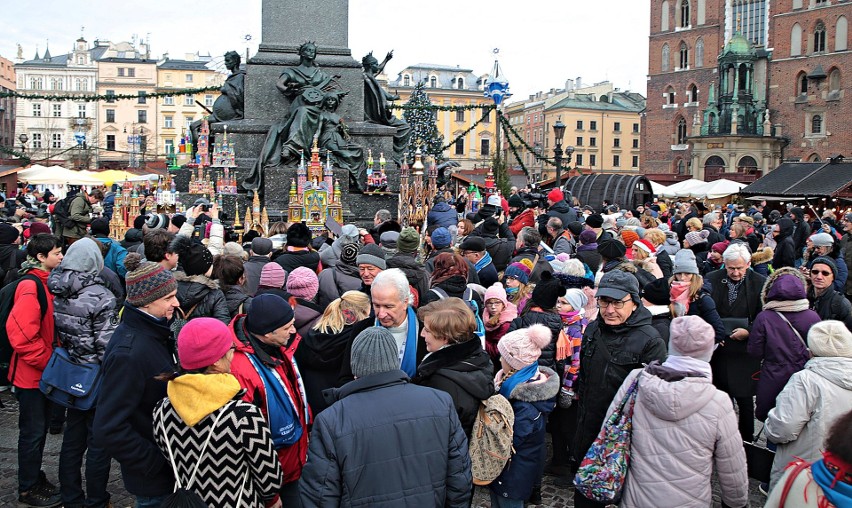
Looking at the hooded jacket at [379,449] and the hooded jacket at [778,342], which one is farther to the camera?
the hooded jacket at [778,342]

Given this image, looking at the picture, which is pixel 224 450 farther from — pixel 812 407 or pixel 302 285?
pixel 812 407

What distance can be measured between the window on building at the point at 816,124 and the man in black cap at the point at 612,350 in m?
60.1

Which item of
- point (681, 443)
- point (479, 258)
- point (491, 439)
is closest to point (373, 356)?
point (491, 439)

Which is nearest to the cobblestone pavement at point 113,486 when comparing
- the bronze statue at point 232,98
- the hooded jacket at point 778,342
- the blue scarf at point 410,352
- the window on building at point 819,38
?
the hooded jacket at point 778,342

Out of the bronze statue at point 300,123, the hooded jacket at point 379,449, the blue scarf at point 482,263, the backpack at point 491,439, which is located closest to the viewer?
the hooded jacket at point 379,449

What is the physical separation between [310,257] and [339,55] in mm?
11478

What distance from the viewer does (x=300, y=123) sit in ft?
51.3

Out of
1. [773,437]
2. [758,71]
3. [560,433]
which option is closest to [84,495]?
[560,433]

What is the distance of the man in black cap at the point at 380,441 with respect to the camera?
319cm

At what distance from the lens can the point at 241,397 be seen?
139 inches

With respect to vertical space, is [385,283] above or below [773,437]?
above

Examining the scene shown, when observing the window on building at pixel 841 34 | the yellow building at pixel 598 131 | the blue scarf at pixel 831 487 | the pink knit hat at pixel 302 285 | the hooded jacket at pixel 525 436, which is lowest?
the hooded jacket at pixel 525 436

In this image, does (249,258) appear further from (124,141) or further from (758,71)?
(124,141)

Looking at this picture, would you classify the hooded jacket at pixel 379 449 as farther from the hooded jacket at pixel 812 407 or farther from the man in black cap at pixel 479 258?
→ the man in black cap at pixel 479 258
